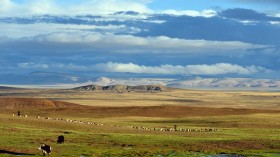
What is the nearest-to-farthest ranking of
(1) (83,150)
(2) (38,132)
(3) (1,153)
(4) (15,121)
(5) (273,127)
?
(3) (1,153)
(1) (83,150)
(2) (38,132)
(4) (15,121)
(5) (273,127)

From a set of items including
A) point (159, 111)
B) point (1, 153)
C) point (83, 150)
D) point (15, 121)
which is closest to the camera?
point (1, 153)

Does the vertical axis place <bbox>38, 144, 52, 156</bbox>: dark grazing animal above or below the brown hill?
below

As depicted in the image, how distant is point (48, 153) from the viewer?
4872cm

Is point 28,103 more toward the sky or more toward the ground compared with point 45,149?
more toward the sky

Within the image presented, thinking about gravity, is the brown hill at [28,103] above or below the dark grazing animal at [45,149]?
above

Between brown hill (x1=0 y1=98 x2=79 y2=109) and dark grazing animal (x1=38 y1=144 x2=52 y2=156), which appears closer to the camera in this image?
dark grazing animal (x1=38 y1=144 x2=52 y2=156)

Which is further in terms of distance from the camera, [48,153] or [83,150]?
[83,150]

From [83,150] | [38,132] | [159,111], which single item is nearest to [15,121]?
[38,132]

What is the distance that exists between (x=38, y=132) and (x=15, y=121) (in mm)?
12473

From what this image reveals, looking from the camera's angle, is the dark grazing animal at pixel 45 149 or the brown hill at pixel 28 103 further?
the brown hill at pixel 28 103

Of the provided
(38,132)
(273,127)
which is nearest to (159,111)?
(273,127)

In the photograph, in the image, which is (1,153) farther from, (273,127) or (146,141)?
(273,127)

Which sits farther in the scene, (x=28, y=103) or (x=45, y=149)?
(x=28, y=103)

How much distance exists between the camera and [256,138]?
6806 centimetres
